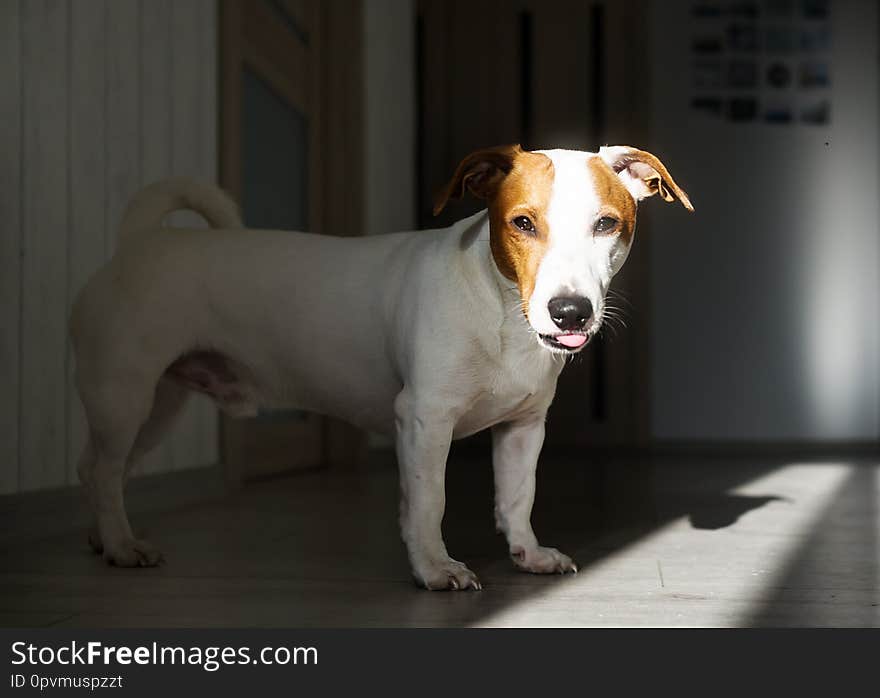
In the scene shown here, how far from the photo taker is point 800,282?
5078 millimetres

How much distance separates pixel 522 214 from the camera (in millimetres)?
1529

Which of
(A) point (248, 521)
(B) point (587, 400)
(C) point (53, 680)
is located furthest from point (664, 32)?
(C) point (53, 680)

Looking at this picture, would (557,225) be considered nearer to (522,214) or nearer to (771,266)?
(522,214)

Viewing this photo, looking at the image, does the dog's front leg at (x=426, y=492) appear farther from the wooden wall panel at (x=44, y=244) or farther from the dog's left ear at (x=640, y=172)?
the wooden wall panel at (x=44, y=244)

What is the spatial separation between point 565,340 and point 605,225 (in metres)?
0.20

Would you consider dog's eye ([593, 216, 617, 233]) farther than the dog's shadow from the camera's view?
No

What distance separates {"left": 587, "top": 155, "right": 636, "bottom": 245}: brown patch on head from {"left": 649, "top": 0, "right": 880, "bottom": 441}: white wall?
3.59 meters

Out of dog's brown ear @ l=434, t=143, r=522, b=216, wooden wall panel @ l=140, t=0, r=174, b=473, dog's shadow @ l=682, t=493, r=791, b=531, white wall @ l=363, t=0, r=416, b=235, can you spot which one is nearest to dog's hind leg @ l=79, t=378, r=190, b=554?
wooden wall panel @ l=140, t=0, r=174, b=473

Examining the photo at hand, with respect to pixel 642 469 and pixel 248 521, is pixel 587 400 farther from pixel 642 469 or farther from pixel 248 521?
pixel 248 521

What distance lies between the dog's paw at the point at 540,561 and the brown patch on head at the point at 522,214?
47 centimetres

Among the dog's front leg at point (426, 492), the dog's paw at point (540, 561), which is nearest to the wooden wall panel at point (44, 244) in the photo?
the dog's front leg at point (426, 492)

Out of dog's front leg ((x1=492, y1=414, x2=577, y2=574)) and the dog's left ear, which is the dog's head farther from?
dog's front leg ((x1=492, y1=414, x2=577, y2=574))

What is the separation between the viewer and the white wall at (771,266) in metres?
5.04

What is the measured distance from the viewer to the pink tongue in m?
Answer: 1.44
